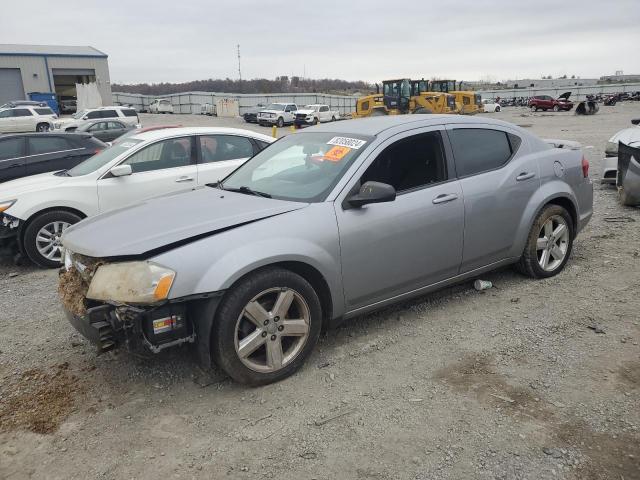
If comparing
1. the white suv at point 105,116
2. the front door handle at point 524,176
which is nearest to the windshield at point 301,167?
the front door handle at point 524,176

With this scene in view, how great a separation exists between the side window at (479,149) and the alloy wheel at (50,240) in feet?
15.4

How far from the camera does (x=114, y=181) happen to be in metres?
6.50

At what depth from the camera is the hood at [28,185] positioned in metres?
6.12

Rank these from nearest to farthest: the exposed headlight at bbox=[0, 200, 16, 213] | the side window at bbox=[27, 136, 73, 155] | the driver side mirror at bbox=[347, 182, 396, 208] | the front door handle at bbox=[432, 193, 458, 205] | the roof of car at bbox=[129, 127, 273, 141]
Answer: the driver side mirror at bbox=[347, 182, 396, 208] → the front door handle at bbox=[432, 193, 458, 205] → the exposed headlight at bbox=[0, 200, 16, 213] → the roof of car at bbox=[129, 127, 273, 141] → the side window at bbox=[27, 136, 73, 155]

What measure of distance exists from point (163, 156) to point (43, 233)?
5.67 feet

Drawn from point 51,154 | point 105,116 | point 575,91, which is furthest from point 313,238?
point 575,91

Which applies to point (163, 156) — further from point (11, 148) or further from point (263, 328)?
point (263, 328)

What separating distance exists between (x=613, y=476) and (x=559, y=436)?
332 mm

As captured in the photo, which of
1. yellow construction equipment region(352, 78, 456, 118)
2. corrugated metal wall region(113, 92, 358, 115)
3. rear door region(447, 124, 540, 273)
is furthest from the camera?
corrugated metal wall region(113, 92, 358, 115)

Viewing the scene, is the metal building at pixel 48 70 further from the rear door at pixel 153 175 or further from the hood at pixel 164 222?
the hood at pixel 164 222

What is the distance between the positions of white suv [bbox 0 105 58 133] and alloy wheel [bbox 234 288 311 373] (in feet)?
100

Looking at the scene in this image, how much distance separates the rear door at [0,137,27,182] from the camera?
852 centimetres

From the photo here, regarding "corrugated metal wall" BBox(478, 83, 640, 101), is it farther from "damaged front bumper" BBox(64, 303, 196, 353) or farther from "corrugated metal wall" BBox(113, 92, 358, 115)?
"damaged front bumper" BBox(64, 303, 196, 353)

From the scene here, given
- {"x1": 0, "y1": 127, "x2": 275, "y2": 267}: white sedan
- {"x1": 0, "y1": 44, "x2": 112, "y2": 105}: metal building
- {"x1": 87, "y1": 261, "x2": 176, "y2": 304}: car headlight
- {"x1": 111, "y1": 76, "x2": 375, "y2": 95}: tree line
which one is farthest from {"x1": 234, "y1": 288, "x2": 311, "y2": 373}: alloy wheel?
{"x1": 111, "y1": 76, "x2": 375, "y2": 95}: tree line
